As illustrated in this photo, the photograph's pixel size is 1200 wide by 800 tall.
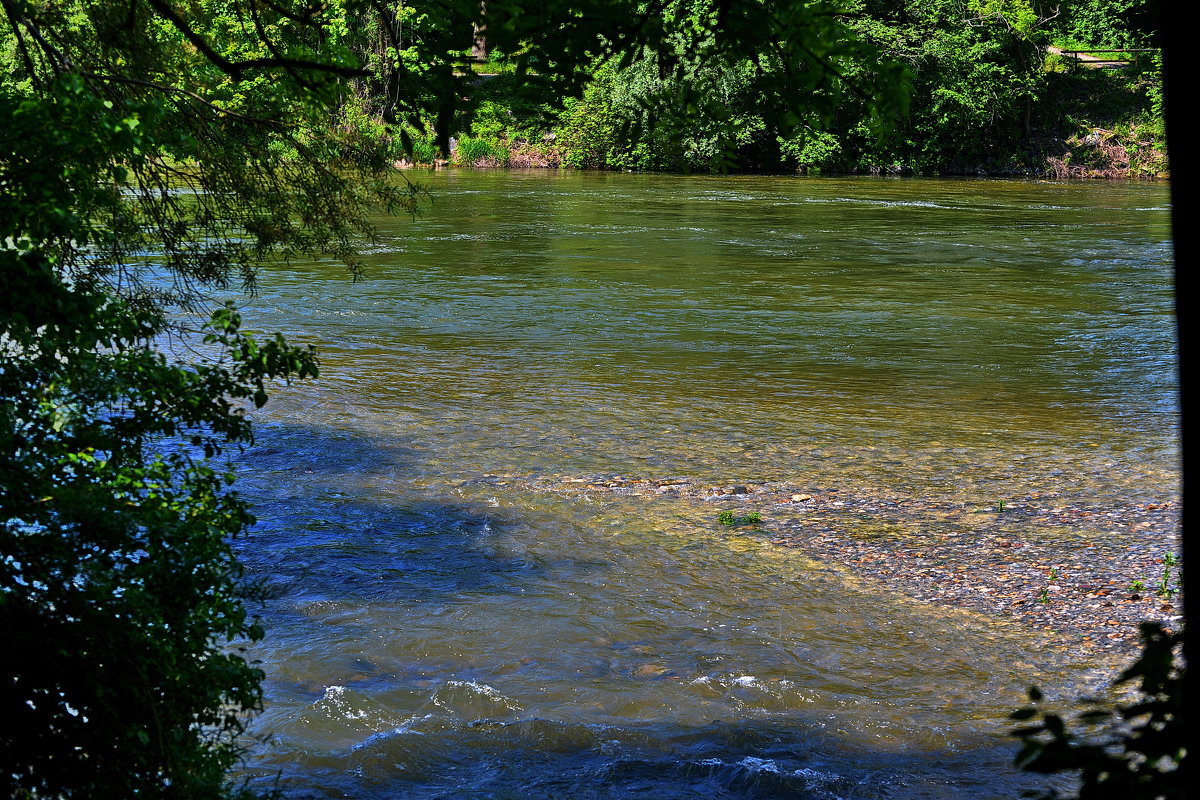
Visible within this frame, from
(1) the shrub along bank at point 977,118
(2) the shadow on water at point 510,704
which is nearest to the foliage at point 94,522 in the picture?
(2) the shadow on water at point 510,704

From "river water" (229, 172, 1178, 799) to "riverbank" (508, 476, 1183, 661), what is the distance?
216mm

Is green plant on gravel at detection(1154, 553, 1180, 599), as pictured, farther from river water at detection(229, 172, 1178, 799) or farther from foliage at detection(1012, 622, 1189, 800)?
foliage at detection(1012, 622, 1189, 800)

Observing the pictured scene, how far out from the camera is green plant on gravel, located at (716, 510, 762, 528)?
29.1 ft

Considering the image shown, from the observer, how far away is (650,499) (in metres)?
9.44

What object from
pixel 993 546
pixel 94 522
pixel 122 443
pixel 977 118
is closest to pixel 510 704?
pixel 122 443

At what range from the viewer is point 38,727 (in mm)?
4000

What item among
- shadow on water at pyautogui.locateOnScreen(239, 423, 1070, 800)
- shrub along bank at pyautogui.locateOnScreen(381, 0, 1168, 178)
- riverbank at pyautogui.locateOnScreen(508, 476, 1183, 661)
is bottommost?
shadow on water at pyautogui.locateOnScreen(239, 423, 1070, 800)

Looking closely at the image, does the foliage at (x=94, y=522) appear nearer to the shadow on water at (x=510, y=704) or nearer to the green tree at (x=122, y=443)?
the green tree at (x=122, y=443)

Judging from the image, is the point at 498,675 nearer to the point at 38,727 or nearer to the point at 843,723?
the point at 843,723

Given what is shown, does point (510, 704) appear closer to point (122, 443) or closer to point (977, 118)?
point (122, 443)

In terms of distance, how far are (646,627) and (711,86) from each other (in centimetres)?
353

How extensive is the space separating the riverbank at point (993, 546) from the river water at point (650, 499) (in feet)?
0.71

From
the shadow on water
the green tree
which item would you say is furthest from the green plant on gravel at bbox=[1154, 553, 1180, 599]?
the green tree

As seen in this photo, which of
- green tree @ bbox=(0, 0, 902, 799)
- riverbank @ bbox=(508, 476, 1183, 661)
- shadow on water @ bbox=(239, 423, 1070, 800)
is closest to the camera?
green tree @ bbox=(0, 0, 902, 799)
